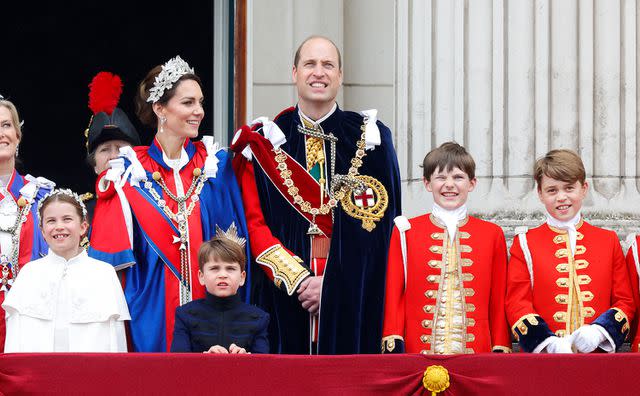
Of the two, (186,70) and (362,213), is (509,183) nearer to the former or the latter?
(362,213)

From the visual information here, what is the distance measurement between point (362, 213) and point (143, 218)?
A: 886 millimetres

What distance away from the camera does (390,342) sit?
5672 mm

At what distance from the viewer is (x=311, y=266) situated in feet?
20.2

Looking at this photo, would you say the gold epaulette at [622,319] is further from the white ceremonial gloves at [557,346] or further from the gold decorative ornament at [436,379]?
the gold decorative ornament at [436,379]

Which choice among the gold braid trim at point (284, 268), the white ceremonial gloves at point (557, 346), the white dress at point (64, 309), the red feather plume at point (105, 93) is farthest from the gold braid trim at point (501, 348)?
the red feather plume at point (105, 93)

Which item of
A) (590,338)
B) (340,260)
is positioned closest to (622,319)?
(590,338)

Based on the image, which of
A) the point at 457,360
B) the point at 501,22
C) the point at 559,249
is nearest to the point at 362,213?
the point at 559,249

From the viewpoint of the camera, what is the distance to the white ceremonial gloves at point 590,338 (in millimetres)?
5566

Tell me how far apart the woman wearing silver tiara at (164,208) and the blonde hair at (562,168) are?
4.06 ft

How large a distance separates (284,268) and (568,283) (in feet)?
3.65

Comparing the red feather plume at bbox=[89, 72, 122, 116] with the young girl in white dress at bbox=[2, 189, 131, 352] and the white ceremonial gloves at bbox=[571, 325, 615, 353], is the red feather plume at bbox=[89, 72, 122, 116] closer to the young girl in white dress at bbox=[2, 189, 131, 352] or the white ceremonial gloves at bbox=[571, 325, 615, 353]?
the young girl in white dress at bbox=[2, 189, 131, 352]

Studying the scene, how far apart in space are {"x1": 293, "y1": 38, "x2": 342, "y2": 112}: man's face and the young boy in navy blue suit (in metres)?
0.79

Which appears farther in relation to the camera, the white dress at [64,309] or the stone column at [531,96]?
the stone column at [531,96]

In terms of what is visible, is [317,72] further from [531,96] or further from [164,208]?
[531,96]
